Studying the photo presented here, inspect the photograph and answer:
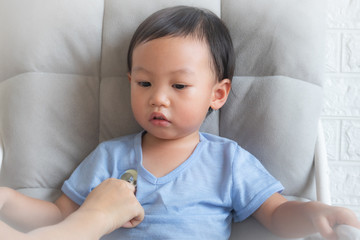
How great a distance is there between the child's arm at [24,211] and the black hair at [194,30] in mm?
351

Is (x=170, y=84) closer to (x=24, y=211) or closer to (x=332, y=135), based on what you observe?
(x=24, y=211)

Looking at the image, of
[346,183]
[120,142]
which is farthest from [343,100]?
[120,142]

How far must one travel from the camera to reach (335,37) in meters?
1.16

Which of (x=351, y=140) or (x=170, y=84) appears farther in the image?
(x=351, y=140)

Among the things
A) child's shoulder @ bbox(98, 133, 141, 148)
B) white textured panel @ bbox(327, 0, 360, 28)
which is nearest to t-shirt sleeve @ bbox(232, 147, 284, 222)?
child's shoulder @ bbox(98, 133, 141, 148)

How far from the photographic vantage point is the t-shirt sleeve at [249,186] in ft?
2.61

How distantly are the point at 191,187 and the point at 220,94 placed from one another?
0.22 m

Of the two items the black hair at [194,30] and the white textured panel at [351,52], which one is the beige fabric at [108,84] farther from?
the white textured panel at [351,52]

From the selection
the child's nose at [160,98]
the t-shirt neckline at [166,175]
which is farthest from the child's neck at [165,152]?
the child's nose at [160,98]

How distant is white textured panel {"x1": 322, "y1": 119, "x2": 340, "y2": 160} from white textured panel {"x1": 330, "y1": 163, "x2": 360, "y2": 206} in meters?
0.05

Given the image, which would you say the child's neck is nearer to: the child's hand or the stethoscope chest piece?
the stethoscope chest piece

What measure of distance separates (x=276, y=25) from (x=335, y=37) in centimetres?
34

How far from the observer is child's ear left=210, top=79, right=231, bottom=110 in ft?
2.90

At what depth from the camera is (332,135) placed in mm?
1187
